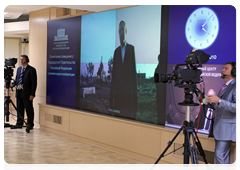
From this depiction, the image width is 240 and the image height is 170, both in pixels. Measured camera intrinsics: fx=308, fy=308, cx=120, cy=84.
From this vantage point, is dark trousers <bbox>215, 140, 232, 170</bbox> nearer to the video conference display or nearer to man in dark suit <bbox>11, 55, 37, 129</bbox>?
the video conference display

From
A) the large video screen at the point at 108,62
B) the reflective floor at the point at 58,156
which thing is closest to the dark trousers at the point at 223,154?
the reflective floor at the point at 58,156

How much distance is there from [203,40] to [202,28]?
165 millimetres

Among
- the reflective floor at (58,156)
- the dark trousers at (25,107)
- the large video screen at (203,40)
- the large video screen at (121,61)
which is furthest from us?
the dark trousers at (25,107)

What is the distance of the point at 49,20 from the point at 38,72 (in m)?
1.33

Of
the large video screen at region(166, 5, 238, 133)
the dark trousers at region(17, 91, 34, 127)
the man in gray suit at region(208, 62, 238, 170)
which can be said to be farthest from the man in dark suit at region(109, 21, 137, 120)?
the dark trousers at region(17, 91, 34, 127)

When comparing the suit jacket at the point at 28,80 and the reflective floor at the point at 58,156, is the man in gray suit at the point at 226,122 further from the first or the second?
the suit jacket at the point at 28,80

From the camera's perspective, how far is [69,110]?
6.37m

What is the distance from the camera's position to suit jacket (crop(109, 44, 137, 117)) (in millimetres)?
5215

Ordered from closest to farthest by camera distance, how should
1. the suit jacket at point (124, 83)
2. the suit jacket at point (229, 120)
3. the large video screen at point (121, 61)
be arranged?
the suit jacket at point (229, 120), the large video screen at point (121, 61), the suit jacket at point (124, 83)

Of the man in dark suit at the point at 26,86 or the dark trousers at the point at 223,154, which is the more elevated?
the man in dark suit at the point at 26,86

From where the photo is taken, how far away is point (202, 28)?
4230 mm

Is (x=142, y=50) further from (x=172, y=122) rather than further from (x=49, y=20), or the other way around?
(x=49, y=20)

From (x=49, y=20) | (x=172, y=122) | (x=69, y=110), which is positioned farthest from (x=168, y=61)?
(x=49, y=20)

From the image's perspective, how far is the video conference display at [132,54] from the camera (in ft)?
13.6
